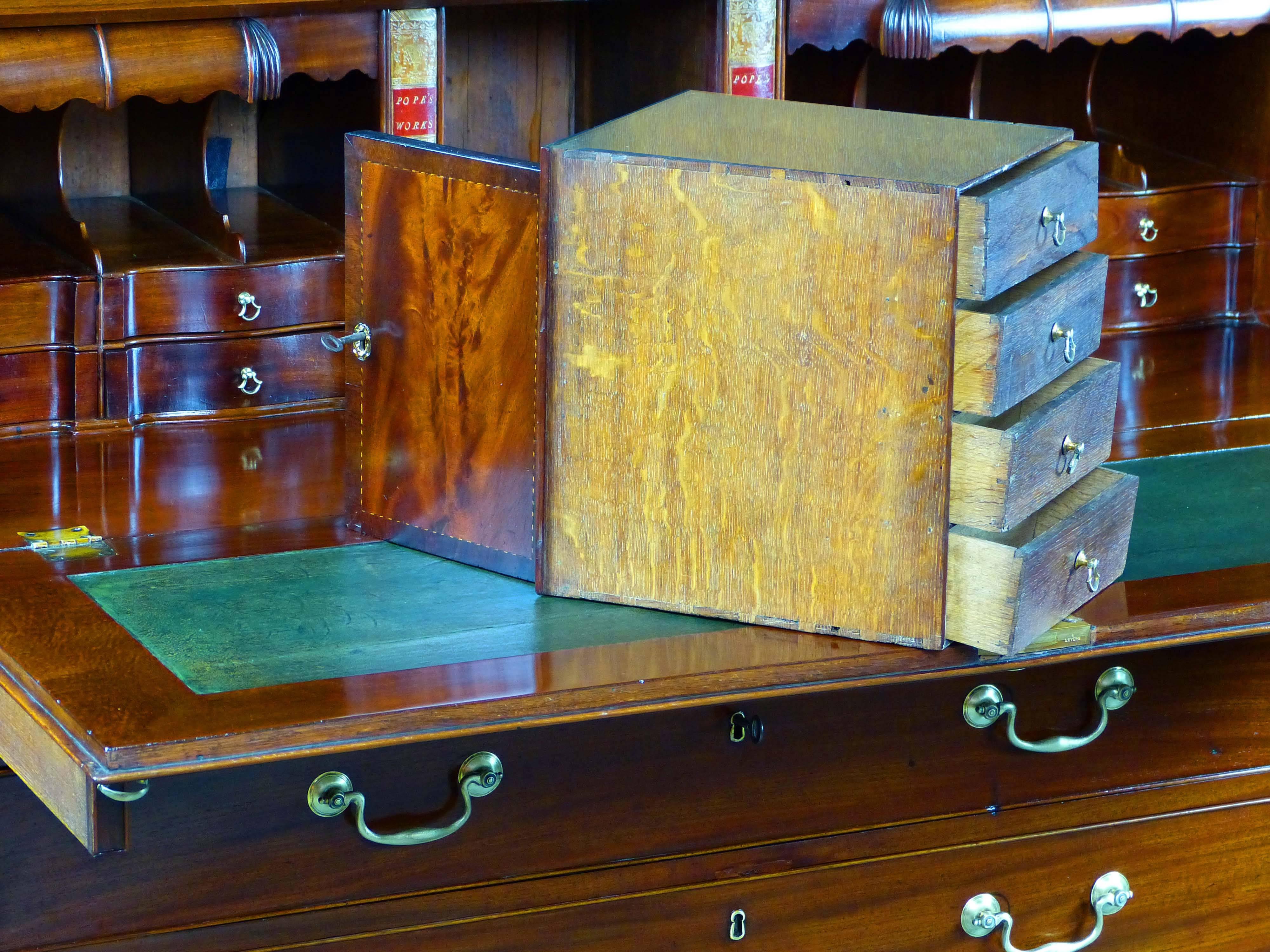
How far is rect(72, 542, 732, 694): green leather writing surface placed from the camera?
154 cm

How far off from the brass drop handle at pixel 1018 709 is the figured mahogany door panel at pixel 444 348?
449mm

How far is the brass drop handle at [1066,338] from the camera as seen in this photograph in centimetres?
160

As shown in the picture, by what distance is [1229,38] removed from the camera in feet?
9.00

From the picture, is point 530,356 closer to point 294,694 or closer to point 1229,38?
point 294,694

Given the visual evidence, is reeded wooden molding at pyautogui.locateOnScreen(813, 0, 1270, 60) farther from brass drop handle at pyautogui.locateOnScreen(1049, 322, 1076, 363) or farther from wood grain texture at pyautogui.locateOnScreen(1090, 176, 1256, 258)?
brass drop handle at pyautogui.locateOnScreen(1049, 322, 1076, 363)

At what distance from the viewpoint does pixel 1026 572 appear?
1.54 metres

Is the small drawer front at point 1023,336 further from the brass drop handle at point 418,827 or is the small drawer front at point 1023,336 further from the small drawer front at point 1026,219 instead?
the brass drop handle at point 418,827

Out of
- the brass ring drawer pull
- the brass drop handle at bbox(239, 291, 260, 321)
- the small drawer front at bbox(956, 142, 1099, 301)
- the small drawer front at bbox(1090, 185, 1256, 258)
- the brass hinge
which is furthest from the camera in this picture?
the small drawer front at bbox(1090, 185, 1256, 258)

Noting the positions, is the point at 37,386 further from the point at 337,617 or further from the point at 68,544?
the point at 337,617

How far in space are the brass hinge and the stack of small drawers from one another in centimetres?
79

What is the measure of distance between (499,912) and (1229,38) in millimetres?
1763

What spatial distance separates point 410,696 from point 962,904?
72 centimetres

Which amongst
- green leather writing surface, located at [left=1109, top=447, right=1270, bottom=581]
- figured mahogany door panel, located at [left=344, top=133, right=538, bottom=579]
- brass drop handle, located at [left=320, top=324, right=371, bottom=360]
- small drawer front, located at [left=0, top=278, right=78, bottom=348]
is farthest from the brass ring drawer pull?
small drawer front, located at [left=0, top=278, right=78, bottom=348]

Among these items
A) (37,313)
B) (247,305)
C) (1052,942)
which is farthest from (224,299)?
(1052,942)
